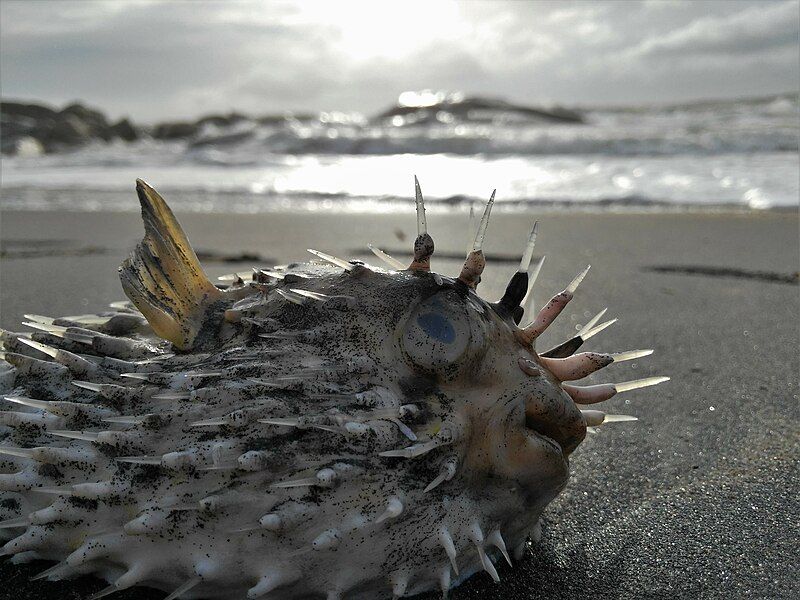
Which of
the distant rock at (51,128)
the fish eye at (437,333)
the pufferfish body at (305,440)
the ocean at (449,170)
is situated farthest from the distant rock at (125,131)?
the fish eye at (437,333)

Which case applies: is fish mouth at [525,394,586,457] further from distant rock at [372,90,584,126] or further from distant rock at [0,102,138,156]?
distant rock at [372,90,584,126]

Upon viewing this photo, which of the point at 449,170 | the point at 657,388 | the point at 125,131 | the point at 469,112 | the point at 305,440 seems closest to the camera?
the point at 305,440

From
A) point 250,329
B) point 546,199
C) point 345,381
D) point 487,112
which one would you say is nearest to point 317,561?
point 345,381

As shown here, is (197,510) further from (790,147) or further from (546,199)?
(790,147)

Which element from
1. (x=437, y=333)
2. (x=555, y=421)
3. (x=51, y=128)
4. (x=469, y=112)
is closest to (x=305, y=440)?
(x=437, y=333)

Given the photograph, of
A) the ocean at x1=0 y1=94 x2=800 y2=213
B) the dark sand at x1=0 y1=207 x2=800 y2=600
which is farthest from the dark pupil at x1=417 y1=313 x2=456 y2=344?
the ocean at x1=0 y1=94 x2=800 y2=213

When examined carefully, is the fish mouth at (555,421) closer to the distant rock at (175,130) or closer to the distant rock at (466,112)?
the distant rock at (466,112)

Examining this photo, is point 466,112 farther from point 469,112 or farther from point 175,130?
point 175,130
